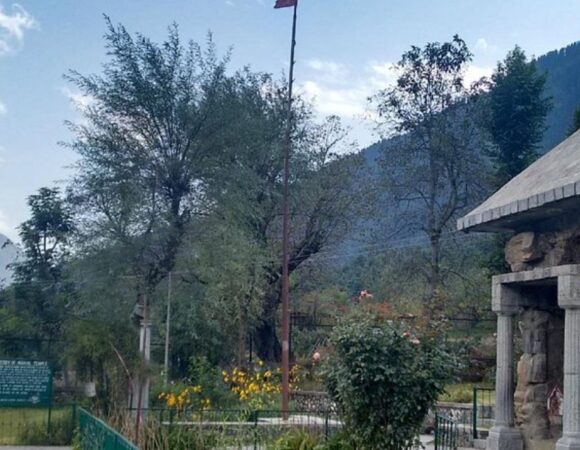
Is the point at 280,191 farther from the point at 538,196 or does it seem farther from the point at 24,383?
the point at 538,196

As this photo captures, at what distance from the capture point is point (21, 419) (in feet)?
56.2

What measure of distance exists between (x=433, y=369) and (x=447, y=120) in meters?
20.7

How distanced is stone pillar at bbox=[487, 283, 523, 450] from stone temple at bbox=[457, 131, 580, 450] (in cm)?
1

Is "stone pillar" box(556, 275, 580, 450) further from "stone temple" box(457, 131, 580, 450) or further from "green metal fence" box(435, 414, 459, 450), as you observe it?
"green metal fence" box(435, 414, 459, 450)

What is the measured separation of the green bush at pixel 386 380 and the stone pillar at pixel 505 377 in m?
0.79

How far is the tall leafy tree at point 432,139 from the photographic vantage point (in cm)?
2959

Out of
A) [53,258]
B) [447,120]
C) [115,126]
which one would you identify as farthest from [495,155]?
[53,258]

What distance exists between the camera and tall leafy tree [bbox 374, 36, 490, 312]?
29.6 meters

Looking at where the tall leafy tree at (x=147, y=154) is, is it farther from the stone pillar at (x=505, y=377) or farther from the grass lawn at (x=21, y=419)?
the stone pillar at (x=505, y=377)

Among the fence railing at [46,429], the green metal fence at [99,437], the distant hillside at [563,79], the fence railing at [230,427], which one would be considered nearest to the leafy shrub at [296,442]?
the fence railing at [230,427]

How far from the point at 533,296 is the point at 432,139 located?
19.6 m

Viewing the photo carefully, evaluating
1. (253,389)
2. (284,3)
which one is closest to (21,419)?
(253,389)

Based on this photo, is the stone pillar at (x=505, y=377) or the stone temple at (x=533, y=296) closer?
the stone temple at (x=533, y=296)

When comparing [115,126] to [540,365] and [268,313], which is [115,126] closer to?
[268,313]
